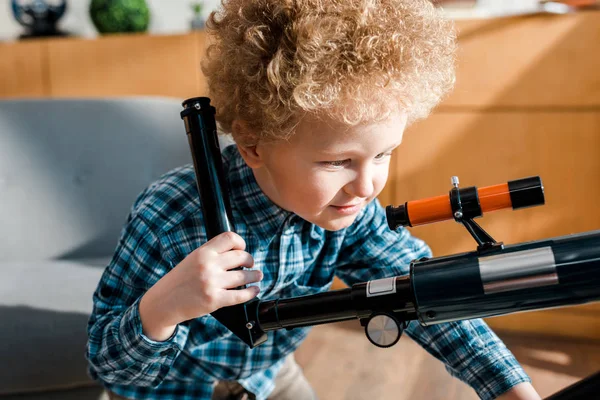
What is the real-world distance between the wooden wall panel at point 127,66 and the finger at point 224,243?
176cm

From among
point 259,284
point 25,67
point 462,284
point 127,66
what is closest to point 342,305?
point 462,284

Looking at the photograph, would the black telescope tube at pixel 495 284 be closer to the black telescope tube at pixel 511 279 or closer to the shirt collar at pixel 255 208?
the black telescope tube at pixel 511 279

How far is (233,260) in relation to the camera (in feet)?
2.13

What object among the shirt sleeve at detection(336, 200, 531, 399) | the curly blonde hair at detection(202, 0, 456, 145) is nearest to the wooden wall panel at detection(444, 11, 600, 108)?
the shirt sleeve at detection(336, 200, 531, 399)

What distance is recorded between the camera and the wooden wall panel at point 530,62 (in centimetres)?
181

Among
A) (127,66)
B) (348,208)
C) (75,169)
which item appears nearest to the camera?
(348,208)

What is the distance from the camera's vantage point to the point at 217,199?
70 centimetres

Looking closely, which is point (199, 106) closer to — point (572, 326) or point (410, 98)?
point (410, 98)

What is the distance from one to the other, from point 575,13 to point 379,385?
120 cm

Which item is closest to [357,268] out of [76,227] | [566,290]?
[566,290]

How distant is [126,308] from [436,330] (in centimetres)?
A: 42

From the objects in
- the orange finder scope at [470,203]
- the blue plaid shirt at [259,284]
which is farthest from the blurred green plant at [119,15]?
the orange finder scope at [470,203]

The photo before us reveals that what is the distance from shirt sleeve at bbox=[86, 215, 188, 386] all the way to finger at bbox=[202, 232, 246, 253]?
182 mm

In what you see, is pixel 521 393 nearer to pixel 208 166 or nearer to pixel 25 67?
pixel 208 166
